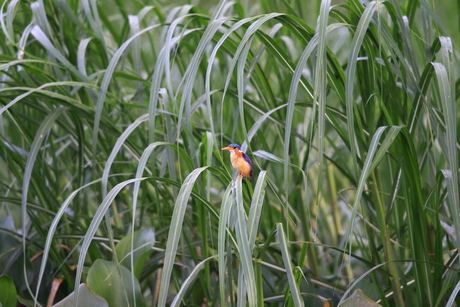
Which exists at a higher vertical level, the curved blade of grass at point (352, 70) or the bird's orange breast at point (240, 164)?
the curved blade of grass at point (352, 70)

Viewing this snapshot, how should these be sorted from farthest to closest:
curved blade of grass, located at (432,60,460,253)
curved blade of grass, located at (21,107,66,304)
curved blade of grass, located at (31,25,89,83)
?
1. curved blade of grass, located at (31,25,89,83)
2. curved blade of grass, located at (21,107,66,304)
3. curved blade of grass, located at (432,60,460,253)

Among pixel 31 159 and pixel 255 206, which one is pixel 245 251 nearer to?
pixel 255 206

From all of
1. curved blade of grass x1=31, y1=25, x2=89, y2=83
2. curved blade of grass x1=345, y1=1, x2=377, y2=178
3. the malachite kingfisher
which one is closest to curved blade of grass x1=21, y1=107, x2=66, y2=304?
curved blade of grass x1=31, y1=25, x2=89, y2=83

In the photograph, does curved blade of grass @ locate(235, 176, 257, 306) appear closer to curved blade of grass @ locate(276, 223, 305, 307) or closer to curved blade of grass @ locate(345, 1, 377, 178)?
curved blade of grass @ locate(276, 223, 305, 307)

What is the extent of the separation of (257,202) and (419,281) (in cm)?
51

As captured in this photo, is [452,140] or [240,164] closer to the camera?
[452,140]

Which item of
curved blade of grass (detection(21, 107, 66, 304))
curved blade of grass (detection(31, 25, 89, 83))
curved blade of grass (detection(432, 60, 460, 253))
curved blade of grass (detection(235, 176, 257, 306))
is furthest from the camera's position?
curved blade of grass (detection(31, 25, 89, 83))

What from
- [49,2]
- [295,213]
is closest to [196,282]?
[295,213]

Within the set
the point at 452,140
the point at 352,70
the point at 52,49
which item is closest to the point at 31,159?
the point at 52,49

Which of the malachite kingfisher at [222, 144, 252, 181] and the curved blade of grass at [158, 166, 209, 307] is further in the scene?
the malachite kingfisher at [222, 144, 252, 181]

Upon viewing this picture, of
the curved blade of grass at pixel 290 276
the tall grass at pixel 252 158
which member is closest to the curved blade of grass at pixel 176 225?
the tall grass at pixel 252 158

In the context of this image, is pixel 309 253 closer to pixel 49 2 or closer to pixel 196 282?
pixel 196 282

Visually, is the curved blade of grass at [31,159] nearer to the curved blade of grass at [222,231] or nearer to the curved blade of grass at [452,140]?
the curved blade of grass at [222,231]

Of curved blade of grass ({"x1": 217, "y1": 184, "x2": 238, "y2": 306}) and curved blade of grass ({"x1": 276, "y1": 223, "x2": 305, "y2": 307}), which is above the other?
curved blade of grass ({"x1": 217, "y1": 184, "x2": 238, "y2": 306})
